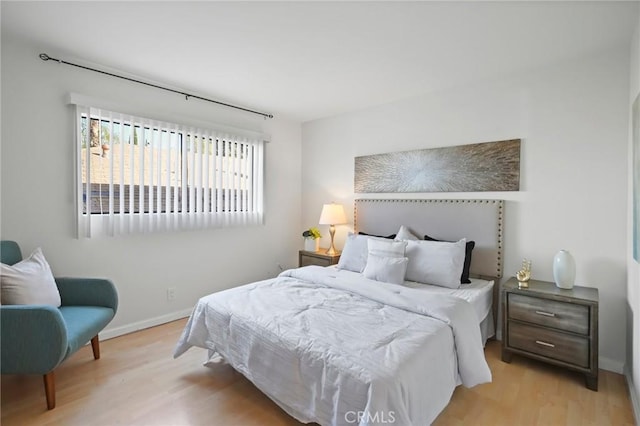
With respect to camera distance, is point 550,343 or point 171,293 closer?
point 550,343

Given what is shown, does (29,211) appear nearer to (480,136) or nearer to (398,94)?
(398,94)

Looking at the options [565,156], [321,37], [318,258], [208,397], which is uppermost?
[321,37]

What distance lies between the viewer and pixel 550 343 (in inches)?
90.8

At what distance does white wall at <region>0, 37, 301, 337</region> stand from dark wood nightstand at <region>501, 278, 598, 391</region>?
2857 millimetres

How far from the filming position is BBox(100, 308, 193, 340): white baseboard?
2881 mm

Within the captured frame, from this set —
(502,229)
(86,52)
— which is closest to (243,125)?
(86,52)

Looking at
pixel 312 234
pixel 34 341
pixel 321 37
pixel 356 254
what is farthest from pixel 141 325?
pixel 321 37

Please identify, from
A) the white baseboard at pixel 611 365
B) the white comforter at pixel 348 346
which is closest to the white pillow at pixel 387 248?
the white comforter at pixel 348 346

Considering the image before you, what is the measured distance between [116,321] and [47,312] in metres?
1.27

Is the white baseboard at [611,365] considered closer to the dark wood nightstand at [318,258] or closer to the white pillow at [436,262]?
the white pillow at [436,262]

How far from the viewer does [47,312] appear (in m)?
1.80

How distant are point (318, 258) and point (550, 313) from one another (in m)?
2.39

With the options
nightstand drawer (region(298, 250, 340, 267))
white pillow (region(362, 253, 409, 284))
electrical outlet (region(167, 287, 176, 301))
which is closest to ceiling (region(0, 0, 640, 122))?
white pillow (region(362, 253, 409, 284))

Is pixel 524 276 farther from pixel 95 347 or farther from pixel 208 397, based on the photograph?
pixel 95 347
